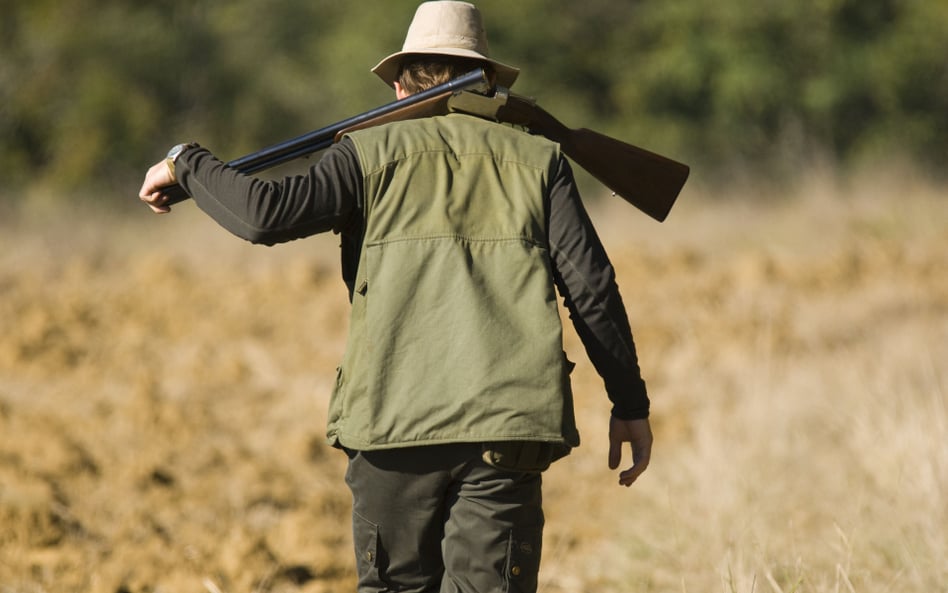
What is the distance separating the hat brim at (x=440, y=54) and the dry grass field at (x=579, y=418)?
1.48m

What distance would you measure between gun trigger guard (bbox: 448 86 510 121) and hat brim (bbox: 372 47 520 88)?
74 millimetres

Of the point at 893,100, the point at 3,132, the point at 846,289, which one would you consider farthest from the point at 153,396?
the point at 893,100

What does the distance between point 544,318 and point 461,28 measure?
696mm

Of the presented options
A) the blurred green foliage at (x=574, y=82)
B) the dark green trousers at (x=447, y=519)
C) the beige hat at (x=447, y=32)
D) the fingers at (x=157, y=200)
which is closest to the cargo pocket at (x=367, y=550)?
the dark green trousers at (x=447, y=519)

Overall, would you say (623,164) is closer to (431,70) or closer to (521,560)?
(431,70)

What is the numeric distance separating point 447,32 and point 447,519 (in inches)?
42.9

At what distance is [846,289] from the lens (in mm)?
11328

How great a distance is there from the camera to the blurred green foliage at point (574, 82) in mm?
19531

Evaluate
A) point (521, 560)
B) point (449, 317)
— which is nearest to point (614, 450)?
point (521, 560)

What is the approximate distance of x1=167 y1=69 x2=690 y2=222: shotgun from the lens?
2.89m

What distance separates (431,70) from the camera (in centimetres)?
300

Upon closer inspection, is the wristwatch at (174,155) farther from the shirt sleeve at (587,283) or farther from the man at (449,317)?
the shirt sleeve at (587,283)

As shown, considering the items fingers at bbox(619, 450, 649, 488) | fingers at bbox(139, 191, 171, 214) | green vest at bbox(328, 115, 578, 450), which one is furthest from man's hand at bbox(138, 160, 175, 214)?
fingers at bbox(619, 450, 649, 488)

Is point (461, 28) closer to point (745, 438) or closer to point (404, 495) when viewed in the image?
point (404, 495)
